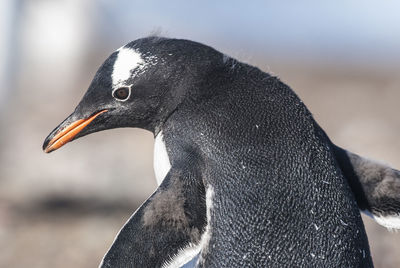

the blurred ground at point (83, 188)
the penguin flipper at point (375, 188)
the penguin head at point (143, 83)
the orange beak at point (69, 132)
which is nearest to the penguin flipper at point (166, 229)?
the penguin head at point (143, 83)

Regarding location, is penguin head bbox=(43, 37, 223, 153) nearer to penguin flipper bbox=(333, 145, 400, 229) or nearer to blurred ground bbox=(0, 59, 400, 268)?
penguin flipper bbox=(333, 145, 400, 229)

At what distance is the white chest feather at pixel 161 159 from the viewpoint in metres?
3.18

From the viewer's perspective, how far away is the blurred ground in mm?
6145

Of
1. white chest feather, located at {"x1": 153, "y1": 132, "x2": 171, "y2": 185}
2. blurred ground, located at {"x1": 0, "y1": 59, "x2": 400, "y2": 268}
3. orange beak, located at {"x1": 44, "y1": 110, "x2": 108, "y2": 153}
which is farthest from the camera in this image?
blurred ground, located at {"x1": 0, "y1": 59, "x2": 400, "y2": 268}

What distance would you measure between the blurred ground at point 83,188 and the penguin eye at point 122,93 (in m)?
1.04

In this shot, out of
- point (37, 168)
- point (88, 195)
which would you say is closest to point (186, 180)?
point (88, 195)

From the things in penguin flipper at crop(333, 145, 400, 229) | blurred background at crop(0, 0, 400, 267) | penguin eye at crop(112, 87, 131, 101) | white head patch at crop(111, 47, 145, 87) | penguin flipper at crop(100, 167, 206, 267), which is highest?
white head patch at crop(111, 47, 145, 87)

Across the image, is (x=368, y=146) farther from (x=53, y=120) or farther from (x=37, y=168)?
(x=53, y=120)

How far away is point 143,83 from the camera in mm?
3209

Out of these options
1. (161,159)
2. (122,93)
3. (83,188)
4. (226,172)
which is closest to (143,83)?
(122,93)

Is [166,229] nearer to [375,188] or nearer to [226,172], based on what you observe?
[226,172]

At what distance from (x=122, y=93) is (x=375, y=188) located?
1014mm

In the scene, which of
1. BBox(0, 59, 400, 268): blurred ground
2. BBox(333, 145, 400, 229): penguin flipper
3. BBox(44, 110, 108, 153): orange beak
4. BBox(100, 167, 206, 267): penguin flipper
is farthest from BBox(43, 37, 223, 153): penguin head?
BBox(0, 59, 400, 268): blurred ground

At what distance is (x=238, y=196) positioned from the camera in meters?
2.97
